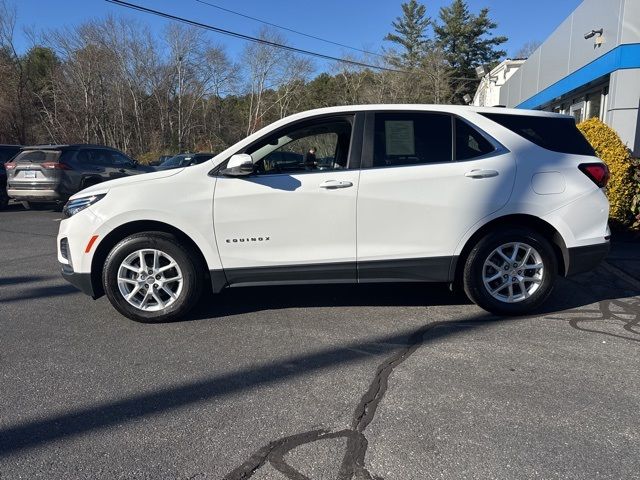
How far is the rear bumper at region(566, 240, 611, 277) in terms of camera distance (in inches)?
175

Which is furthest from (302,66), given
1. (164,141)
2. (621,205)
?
(621,205)

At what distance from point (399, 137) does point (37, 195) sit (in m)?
10.6

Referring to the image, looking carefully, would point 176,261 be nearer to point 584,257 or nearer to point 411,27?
point 584,257

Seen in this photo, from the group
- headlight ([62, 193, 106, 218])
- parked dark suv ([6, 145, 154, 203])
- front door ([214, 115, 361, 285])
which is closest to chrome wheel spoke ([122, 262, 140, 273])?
headlight ([62, 193, 106, 218])

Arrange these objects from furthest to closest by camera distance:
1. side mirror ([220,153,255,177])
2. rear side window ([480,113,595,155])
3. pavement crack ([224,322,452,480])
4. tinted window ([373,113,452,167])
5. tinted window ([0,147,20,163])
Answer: tinted window ([0,147,20,163]) < rear side window ([480,113,595,155]) < tinted window ([373,113,452,167]) < side mirror ([220,153,255,177]) < pavement crack ([224,322,452,480])

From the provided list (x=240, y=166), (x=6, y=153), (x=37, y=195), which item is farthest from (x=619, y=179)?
(x=6, y=153)

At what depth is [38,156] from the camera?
39.2 ft

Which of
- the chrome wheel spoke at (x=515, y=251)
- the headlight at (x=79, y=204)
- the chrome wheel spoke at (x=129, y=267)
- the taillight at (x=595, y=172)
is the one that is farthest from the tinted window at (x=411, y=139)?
the headlight at (x=79, y=204)

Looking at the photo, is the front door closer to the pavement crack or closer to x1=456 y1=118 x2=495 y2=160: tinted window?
x1=456 y1=118 x2=495 y2=160: tinted window

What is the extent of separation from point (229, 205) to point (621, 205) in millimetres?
6519

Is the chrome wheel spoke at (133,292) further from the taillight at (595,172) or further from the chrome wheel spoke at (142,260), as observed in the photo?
the taillight at (595,172)

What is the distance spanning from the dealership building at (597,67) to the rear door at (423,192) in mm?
8430

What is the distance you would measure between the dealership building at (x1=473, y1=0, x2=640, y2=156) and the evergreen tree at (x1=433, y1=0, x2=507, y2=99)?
33.1 m

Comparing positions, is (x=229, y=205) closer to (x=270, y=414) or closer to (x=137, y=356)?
(x=137, y=356)
